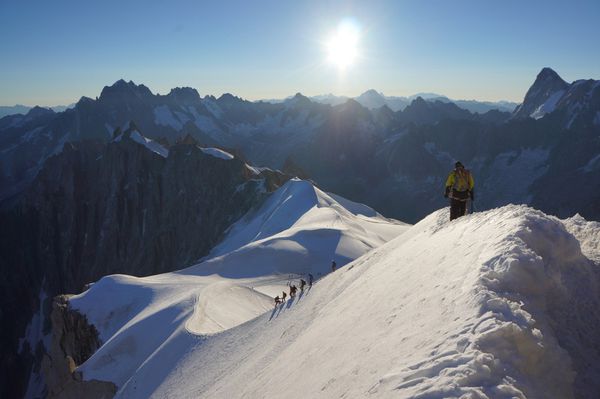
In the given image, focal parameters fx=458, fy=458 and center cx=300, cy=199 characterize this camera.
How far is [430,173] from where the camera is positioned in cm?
17625

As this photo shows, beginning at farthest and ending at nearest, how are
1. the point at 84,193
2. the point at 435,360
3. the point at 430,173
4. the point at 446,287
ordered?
the point at 430,173 < the point at 84,193 < the point at 446,287 < the point at 435,360

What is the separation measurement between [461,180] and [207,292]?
70.9ft

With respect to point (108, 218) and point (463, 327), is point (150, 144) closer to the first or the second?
point (108, 218)

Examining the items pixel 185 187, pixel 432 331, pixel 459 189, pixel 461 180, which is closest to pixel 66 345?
pixel 459 189

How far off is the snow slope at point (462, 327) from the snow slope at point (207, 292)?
1234 cm

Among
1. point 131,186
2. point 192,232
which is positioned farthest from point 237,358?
point 131,186

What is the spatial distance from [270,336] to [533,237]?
470 inches

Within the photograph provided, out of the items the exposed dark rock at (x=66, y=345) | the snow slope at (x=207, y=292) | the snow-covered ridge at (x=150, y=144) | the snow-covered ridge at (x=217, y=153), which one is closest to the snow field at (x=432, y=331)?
the snow slope at (x=207, y=292)

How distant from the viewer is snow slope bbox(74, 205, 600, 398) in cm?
689

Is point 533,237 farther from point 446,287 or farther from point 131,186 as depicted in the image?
point 131,186

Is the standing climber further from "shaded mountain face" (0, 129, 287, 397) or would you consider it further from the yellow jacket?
"shaded mountain face" (0, 129, 287, 397)

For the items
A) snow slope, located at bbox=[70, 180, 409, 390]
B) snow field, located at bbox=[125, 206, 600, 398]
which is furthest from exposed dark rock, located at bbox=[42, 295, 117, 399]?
snow field, located at bbox=[125, 206, 600, 398]

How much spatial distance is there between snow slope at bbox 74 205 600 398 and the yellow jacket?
1894 mm

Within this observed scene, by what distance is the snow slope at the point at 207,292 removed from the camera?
28.1 metres
